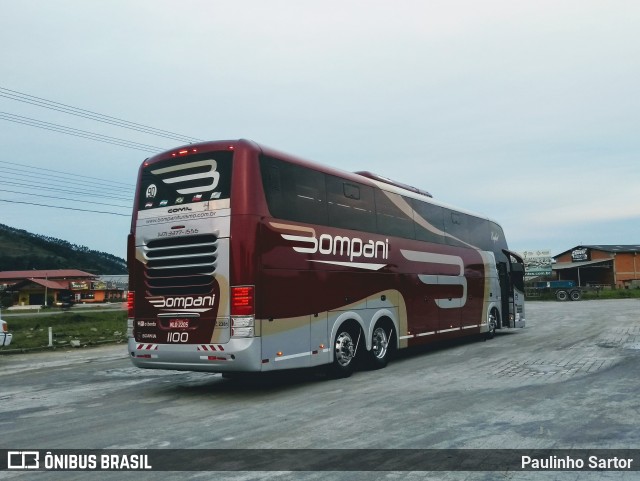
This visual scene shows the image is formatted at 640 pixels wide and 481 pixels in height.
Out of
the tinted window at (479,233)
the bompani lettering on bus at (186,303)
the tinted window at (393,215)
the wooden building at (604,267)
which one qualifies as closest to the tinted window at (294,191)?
the bompani lettering on bus at (186,303)

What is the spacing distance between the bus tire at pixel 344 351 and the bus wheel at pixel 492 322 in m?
7.94

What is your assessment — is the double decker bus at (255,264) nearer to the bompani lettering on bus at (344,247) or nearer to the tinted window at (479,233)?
the bompani lettering on bus at (344,247)

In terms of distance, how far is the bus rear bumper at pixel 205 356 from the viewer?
9094mm

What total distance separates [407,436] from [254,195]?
4497mm

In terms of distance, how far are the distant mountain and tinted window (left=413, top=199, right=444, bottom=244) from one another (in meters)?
151

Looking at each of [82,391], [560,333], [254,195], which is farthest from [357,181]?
[560,333]

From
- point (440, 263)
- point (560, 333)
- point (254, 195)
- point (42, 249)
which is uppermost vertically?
point (42, 249)

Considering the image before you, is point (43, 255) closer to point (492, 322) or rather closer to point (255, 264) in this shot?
point (492, 322)

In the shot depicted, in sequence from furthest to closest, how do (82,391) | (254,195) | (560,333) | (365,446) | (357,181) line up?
(560,333) → (357,181) → (82,391) → (254,195) → (365,446)

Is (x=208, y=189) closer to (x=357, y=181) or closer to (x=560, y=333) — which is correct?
(x=357, y=181)

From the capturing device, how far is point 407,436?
6543 mm

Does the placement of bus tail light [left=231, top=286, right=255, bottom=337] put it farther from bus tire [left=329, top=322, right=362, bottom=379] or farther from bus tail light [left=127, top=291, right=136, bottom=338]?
bus tire [left=329, top=322, right=362, bottom=379]

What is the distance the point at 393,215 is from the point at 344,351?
3.55 meters

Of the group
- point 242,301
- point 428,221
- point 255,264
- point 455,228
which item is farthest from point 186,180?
point 455,228
